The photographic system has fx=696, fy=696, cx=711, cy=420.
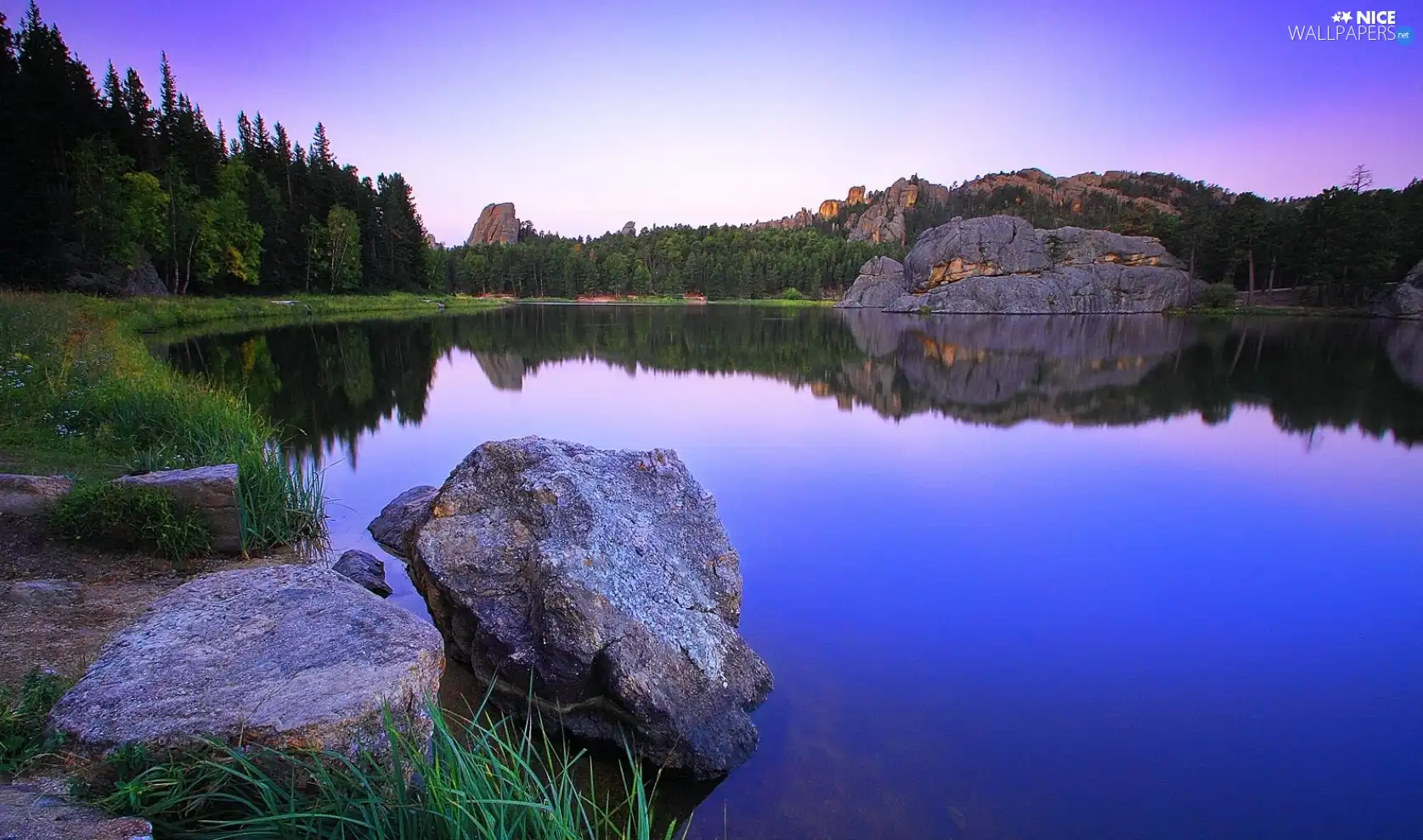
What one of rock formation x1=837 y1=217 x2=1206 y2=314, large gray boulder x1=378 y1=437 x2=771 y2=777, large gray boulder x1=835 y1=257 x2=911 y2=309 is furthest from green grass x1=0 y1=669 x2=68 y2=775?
large gray boulder x1=835 y1=257 x2=911 y2=309

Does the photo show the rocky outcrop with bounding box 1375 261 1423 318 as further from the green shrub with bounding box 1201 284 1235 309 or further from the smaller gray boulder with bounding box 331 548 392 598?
the smaller gray boulder with bounding box 331 548 392 598

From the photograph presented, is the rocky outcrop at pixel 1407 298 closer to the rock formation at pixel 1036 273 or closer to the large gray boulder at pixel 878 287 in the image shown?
the rock formation at pixel 1036 273

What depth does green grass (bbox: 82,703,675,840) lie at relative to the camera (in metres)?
2.86

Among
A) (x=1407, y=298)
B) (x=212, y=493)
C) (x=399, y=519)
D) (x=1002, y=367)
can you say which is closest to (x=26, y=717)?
(x=212, y=493)

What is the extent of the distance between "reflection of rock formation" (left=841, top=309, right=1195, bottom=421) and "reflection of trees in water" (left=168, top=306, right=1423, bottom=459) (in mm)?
120

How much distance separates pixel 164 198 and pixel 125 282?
23.1 ft

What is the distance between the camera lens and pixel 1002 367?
29.9 metres

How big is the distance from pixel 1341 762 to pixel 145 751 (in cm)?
760

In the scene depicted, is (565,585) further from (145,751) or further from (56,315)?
(56,315)

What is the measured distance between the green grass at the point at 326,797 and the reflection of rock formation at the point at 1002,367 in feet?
55.2

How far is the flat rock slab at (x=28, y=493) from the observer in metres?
6.91

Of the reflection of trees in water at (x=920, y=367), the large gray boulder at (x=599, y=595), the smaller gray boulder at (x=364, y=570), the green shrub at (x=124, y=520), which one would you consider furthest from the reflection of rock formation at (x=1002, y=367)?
the green shrub at (x=124, y=520)

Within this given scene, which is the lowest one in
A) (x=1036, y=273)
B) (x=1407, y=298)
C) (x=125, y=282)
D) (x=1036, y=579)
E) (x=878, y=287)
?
(x=1036, y=579)

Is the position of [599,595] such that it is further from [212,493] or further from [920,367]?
[920,367]
